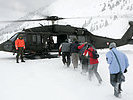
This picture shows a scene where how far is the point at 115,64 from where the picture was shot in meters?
3.94

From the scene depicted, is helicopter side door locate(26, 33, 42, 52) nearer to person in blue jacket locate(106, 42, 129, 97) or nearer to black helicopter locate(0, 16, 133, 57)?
black helicopter locate(0, 16, 133, 57)

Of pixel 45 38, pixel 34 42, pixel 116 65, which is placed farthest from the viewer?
pixel 45 38

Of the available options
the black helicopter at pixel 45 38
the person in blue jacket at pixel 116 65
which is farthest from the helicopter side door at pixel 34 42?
the person in blue jacket at pixel 116 65

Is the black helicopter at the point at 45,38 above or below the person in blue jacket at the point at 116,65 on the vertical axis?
above

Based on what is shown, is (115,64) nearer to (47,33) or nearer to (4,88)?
(4,88)

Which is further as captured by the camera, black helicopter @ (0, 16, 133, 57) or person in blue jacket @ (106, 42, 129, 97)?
black helicopter @ (0, 16, 133, 57)

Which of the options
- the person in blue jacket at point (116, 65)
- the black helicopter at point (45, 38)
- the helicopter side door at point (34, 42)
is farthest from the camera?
the helicopter side door at point (34, 42)

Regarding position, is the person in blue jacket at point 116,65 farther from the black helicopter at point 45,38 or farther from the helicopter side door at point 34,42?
the helicopter side door at point 34,42

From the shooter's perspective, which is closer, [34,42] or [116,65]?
[116,65]

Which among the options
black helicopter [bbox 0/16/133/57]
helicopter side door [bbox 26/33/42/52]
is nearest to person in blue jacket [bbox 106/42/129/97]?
black helicopter [bbox 0/16/133/57]

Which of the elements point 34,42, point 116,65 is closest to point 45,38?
point 34,42

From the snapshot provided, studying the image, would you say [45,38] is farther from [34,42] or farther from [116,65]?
[116,65]

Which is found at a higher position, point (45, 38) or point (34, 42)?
point (45, 38)

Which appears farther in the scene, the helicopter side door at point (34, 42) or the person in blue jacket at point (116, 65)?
the helicopter side door at point (34, 42)
